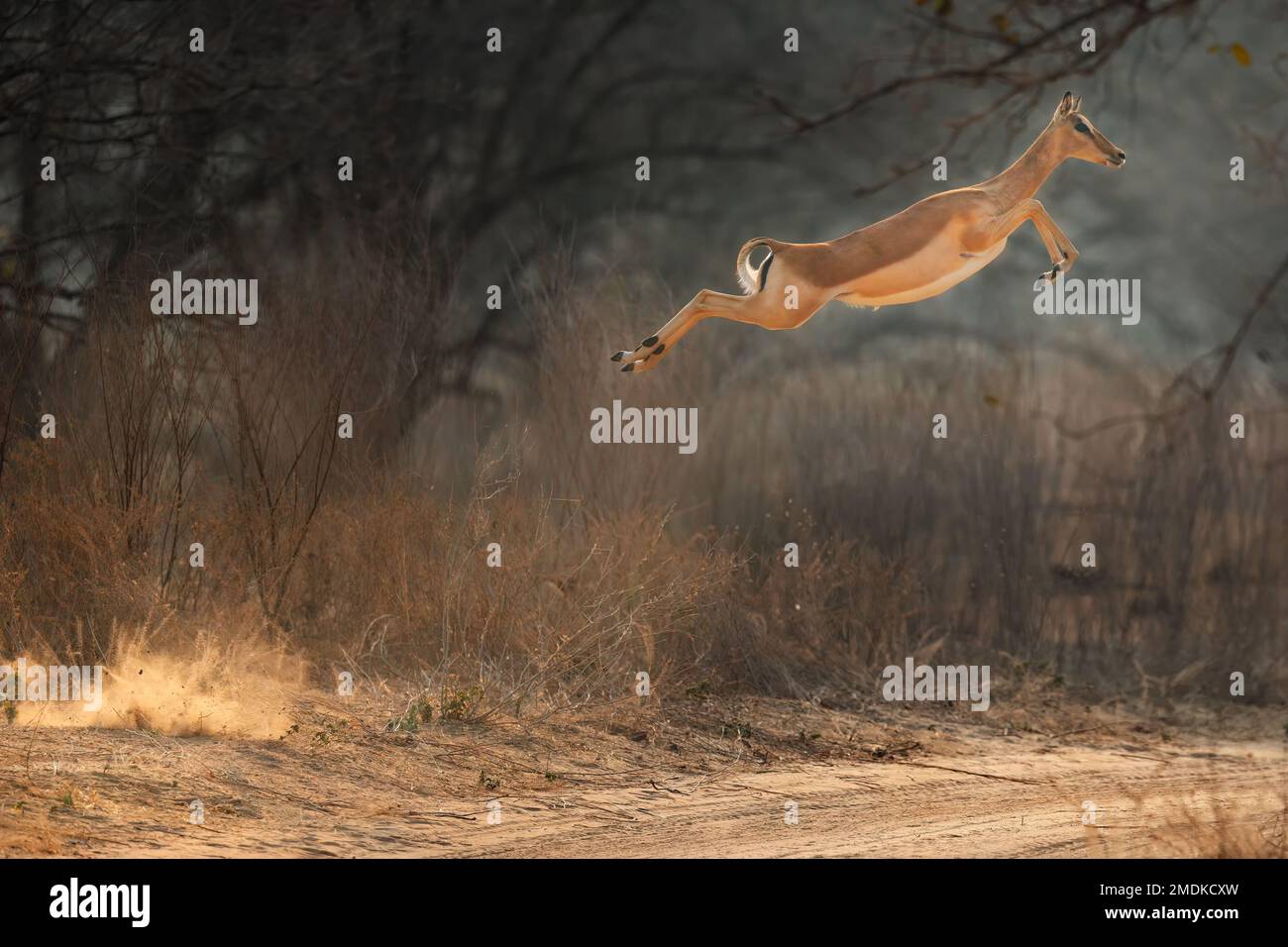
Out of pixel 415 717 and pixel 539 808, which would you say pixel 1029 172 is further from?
pixel 415 717

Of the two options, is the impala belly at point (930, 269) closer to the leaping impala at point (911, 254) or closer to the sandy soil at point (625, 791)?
the leaping impala at point (911, 254)

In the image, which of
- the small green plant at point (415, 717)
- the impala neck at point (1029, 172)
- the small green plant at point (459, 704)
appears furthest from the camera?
the small green plant at point (459, 704)

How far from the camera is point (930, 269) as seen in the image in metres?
5.27

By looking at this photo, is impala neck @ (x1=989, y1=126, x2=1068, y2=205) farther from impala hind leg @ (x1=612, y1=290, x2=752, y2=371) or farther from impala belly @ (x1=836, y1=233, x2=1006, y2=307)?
impala hind leg @ (x1=612, y1=290, x2=752, y2=371)

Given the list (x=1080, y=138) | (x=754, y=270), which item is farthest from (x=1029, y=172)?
(x=754, y=270)

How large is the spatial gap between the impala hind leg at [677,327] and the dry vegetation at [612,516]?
460 cm

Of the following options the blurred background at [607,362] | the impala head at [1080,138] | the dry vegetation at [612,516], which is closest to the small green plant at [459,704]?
the dry vegetation at [612,516]

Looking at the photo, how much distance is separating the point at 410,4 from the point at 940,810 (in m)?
14.1

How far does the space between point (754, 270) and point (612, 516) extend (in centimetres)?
539

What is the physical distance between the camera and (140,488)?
1007 centimetres

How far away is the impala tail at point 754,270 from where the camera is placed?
5656mm

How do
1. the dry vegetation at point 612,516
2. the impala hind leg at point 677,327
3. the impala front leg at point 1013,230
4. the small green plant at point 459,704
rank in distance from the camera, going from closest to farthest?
the impala hind leg at point 677,327, the impala front leg at point 1013,230, the small green plant at point 459,704, the dry vegetation at point 612,516

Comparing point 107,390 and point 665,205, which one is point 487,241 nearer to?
point 665,205

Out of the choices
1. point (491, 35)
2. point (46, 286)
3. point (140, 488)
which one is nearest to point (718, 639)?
point (140, 488)
